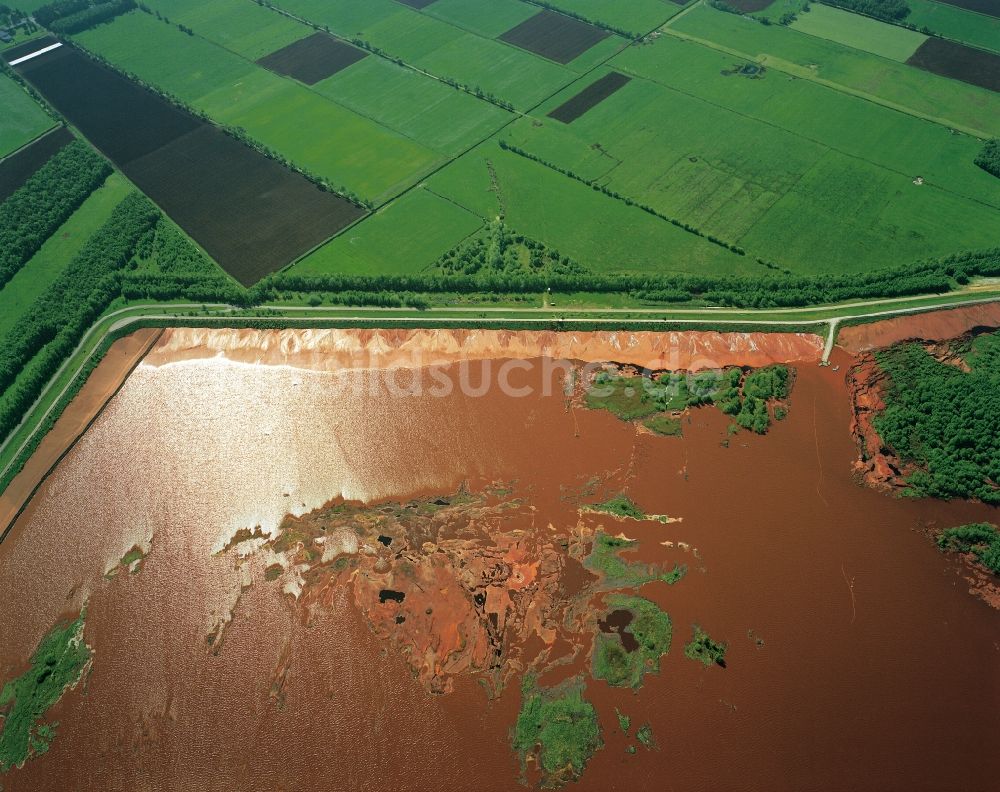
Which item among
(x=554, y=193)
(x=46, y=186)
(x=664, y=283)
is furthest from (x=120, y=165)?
(x=664, y=283)

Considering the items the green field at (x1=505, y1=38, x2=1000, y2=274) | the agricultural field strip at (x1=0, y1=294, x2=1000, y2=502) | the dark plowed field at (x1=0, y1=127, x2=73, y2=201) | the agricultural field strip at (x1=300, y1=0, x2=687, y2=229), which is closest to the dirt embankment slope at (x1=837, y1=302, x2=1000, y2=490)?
the agricultural field strip at (x1=0, y1=294, x2=1000, y2=502)

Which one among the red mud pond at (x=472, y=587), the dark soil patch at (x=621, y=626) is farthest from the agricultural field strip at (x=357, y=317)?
the dark soil patch at (x=621, y=626)

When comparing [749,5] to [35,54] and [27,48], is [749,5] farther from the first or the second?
[27,48]

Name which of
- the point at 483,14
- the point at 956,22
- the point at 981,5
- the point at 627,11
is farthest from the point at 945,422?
the point at 483,14

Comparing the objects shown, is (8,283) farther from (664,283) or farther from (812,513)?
(812,513)

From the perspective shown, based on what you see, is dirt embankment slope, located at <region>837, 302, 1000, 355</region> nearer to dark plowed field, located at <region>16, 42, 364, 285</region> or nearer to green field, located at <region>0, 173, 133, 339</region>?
dark plowed field, located at <region>16, 42, 364, 285</region>
